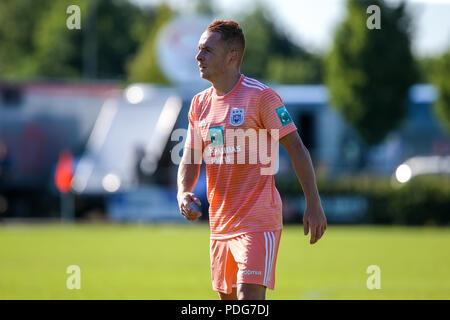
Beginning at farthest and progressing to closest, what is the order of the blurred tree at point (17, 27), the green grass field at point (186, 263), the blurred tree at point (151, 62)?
the blurred tree at point (17, 27)
the blurred tree at point (151, 62)
the green grass field at point (186, 263)

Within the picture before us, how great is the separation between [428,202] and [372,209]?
195 centimetres

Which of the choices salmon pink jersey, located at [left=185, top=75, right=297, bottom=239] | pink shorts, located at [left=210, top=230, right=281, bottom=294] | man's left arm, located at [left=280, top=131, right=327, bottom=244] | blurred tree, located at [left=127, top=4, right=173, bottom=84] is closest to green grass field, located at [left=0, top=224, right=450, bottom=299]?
pink shorts, located at [left=210, top=230, right=281, bottom=294]

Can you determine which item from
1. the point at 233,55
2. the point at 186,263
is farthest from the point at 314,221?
the point at 186,263

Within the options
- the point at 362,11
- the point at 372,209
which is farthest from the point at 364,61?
the point at 372,209

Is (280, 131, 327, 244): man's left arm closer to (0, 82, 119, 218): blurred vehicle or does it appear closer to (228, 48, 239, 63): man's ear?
(228, 48, 239, 63): man's ear

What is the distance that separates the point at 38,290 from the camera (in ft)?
40.5

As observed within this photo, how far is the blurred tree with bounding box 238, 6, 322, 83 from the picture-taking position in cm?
8450

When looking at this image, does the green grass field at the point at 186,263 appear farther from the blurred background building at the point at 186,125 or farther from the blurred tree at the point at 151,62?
the blurred tree at the point at 151,62

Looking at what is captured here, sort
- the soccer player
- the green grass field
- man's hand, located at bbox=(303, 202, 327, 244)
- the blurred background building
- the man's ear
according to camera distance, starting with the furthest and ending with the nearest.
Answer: the blurred background building → the green grass field → the man's ear → the soccer player → man's hand, located at bbox=(303, 202, 327, 244)

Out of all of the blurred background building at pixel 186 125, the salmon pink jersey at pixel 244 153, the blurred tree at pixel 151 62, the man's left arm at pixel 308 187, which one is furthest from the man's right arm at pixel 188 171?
the blurred tree at pixel 151 62

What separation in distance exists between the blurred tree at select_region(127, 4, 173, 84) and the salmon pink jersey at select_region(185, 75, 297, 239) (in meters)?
54.5

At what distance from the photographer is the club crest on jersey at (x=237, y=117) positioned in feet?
21.6

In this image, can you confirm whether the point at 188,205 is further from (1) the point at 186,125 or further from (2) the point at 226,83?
(1) the point at 186,125
